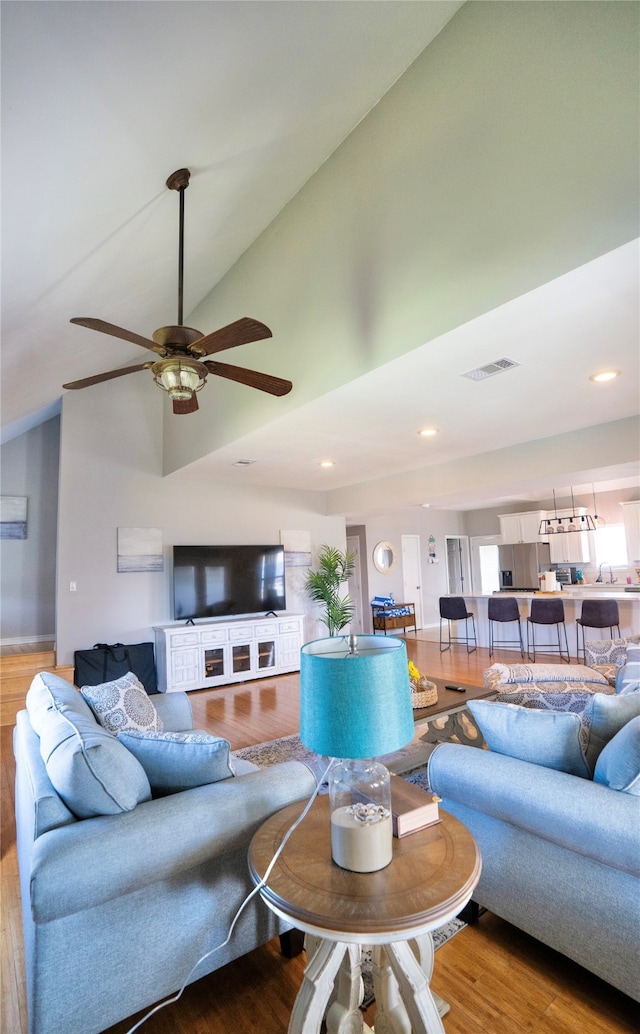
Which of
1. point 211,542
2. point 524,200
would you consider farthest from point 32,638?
point 524,200

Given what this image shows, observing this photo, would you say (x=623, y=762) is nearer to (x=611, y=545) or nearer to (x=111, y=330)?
(x=111, y=330)

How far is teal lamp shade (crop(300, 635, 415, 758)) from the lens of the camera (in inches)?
46.3

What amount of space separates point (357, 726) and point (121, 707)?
1.72 meters

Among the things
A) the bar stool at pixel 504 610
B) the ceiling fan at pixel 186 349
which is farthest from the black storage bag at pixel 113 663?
the bar stool at pixel 504 610

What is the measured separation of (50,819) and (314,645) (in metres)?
0.96

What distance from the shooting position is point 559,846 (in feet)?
5.33

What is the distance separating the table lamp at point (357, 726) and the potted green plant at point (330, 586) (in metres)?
5.85

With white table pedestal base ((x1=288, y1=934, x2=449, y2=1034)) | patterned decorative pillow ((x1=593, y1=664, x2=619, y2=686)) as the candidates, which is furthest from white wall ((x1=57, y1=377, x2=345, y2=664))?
white table pedestal base ((x1=288, y1=934, x2=449, y2=1034))

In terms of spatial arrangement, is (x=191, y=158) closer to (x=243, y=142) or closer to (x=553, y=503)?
(x=243, y=142)

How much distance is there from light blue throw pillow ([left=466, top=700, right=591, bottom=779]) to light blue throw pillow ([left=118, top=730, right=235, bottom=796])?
104 centimetres

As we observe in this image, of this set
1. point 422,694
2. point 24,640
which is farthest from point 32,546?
point 422,694

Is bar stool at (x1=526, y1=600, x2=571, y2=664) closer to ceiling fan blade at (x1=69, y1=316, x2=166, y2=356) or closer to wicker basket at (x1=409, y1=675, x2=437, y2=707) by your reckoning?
wicker basket at (x1=409, y1=675, x2=437, y2=707)

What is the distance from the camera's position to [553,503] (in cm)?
938

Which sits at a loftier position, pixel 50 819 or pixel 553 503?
A: pixel 553 503
